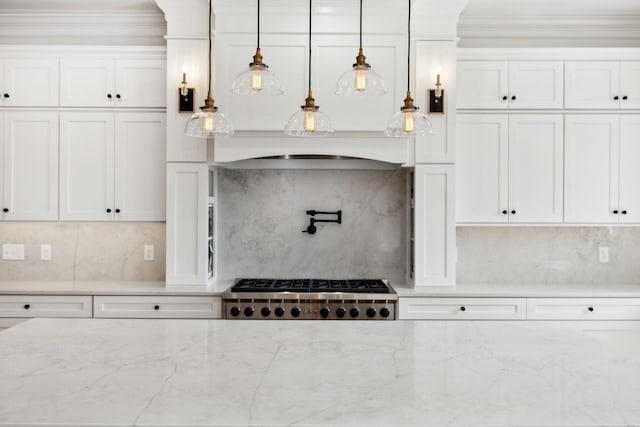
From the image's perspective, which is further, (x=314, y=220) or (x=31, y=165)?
(x=314, y=220)

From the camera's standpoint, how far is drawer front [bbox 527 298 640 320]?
3279mm

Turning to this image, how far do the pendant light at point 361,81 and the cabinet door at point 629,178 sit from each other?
2.46 m

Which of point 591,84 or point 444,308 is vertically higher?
point 591,84

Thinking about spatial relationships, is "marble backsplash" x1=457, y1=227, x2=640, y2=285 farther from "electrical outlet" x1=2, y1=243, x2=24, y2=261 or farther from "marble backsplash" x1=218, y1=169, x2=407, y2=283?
"electrical outlet" x1=2, y1=243, x2=24, y2=261

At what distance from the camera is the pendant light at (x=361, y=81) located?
1.82 meters

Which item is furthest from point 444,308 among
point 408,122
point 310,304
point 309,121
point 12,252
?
point 12,252

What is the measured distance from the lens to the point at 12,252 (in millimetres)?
3760

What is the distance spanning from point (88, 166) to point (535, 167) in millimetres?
3135

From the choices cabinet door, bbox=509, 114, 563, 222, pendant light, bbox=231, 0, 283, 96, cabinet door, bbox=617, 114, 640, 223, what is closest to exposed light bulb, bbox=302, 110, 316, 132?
pendant light, bbox=231, 0, 283, 96

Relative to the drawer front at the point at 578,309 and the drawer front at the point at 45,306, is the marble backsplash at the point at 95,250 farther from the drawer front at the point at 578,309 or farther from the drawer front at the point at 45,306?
the drawer front at the point at 578,309

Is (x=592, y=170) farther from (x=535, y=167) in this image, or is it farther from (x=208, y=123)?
(x=208, y=123)

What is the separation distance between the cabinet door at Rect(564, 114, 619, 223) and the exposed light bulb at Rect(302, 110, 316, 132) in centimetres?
231

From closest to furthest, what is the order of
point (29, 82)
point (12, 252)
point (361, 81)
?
1. point (361, 81)
2. point (29, 82)
3. point (12, 252)

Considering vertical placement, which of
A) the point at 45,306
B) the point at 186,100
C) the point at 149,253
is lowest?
the point at 45,306
